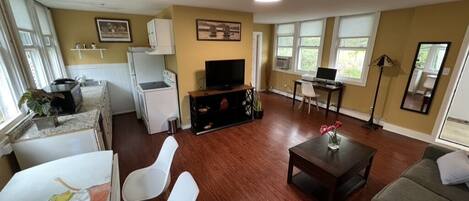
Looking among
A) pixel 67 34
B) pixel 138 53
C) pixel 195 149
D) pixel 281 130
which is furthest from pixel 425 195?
pixel 67 34

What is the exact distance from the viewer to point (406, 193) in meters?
1.65

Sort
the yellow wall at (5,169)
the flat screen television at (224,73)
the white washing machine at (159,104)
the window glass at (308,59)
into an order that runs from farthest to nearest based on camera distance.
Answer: the window glass at (308,59)
the flat screen television at (224,73)
the white washing machine at (159,104)
the yellow wall at (5,169)

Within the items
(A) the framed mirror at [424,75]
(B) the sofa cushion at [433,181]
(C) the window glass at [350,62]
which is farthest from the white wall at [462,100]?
(B) the sofa cushion at [433,181]

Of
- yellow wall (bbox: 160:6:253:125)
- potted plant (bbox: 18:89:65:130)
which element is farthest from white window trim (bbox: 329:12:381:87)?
potted plant (bbox: 18:89:65:130)

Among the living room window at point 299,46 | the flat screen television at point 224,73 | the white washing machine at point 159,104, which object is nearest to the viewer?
the white washing machine at point 159,104

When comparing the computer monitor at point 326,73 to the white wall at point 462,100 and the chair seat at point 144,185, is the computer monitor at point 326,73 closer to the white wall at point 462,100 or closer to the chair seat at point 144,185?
the white wall at point 462,100

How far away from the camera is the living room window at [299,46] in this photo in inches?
206

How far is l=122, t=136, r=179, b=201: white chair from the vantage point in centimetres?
163

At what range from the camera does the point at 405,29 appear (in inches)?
142

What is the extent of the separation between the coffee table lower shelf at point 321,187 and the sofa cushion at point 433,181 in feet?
1.84

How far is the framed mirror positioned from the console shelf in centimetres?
300

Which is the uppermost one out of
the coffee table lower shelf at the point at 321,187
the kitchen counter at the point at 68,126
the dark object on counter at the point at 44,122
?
the dark object on counter at the point at 44,122

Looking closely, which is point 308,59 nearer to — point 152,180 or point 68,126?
point 152,180

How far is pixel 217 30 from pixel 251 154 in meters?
2.48
